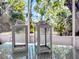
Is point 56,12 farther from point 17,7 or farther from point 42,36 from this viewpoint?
point 42,36

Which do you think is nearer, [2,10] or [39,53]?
[39,53]

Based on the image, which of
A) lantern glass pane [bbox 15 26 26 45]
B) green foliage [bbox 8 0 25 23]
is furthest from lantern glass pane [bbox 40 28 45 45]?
green foliage [bbox 8 0 25 23]

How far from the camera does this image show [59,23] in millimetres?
6984

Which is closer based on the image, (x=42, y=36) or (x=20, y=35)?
(x=20, y=35)

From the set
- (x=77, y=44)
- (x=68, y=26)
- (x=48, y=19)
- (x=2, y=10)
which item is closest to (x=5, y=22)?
(x=2, y=10)

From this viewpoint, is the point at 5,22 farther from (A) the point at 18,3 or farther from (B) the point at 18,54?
(B) the point at 18,54

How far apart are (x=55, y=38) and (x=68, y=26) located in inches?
25.0

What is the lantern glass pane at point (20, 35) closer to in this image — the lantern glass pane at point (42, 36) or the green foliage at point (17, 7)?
the lantern glass pane at point (42, 36)

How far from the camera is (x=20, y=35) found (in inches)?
196

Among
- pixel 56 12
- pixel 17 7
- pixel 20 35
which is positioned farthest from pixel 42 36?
pixel 17 7

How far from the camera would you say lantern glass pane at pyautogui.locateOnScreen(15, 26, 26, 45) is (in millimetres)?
4785

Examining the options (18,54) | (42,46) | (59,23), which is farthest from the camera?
(59,23)

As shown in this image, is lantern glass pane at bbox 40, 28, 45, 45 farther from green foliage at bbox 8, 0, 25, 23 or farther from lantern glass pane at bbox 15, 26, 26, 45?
green foliage at bbox 8, 0, 25, 23

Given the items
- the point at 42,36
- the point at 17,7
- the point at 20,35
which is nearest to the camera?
the point at 20,35
